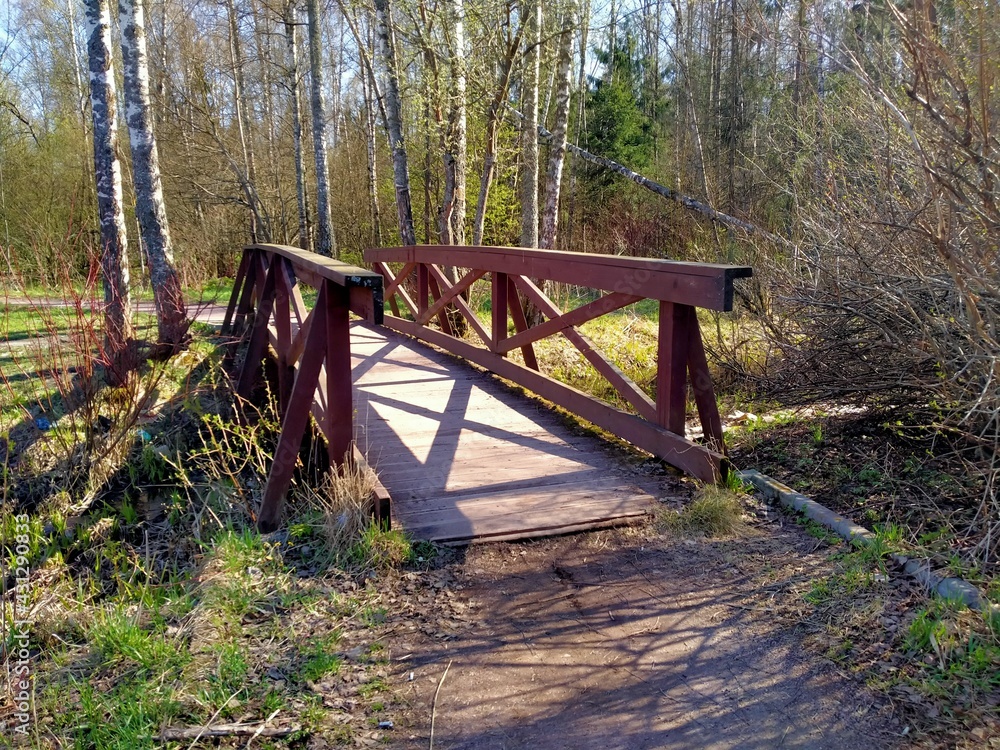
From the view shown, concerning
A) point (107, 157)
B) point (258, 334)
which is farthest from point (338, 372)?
point (107, 157)

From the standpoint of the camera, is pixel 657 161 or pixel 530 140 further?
pixel 657 161

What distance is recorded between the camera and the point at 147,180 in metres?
7.55

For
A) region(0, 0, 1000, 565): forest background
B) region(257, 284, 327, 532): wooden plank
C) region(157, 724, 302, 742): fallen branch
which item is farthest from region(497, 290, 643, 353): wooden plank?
region(157, 724, 302, 742): fallen branch

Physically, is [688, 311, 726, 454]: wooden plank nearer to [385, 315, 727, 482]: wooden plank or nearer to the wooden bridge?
the wooden bridge

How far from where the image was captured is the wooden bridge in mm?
3723

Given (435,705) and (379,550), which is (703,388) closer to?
(379,550)

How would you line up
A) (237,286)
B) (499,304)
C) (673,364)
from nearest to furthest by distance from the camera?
(673,364), (499,304), (237,286)

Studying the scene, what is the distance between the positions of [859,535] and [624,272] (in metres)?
1.91

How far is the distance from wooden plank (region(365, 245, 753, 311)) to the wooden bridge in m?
0.01

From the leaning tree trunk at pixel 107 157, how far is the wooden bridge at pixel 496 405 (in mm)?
1403

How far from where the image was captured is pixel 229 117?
2386cm

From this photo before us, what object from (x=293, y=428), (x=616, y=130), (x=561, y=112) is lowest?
(x=293, y=428)

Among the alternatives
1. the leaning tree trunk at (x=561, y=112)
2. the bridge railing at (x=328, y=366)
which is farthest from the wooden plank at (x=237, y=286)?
the bridge railing at (x=328, y=366)

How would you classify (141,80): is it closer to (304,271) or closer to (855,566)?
(304,271)
